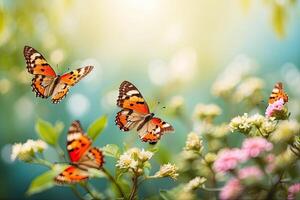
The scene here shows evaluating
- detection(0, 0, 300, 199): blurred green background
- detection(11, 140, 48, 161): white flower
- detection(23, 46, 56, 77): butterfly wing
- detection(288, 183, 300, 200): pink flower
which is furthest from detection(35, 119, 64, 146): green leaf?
detection(0, 0, 300, 199): blurred green background

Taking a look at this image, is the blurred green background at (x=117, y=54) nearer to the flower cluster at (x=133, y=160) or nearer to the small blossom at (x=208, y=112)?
the small blossom at (x=208, y=112)

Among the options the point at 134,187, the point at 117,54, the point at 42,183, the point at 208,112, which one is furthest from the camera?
the point at 117,54

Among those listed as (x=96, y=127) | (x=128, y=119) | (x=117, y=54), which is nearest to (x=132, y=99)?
(x=128, y=119)

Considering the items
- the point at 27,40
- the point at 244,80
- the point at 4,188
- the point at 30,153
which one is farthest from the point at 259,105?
the point at 4,188

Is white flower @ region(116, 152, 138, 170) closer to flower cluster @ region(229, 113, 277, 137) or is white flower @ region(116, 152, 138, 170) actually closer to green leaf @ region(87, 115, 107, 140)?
green leaf @ region(87, 115, 107, 140)

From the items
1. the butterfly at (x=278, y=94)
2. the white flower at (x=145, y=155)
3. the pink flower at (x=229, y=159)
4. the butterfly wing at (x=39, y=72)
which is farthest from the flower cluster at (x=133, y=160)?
the butterfly wing at (x=39, y=72)

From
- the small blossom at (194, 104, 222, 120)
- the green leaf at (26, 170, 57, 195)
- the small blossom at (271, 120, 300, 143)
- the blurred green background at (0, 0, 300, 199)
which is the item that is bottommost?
the green leaf at (26, 170, 57, 195)

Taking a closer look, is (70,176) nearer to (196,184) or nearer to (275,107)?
(196,184)
